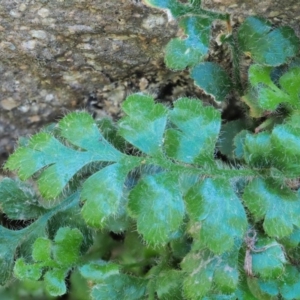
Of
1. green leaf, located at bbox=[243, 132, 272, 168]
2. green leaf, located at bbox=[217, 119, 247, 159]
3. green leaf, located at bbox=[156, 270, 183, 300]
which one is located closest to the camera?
green leaf, located at bbox=[243, 132, 272, 168]

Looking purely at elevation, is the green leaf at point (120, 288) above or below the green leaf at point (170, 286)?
below

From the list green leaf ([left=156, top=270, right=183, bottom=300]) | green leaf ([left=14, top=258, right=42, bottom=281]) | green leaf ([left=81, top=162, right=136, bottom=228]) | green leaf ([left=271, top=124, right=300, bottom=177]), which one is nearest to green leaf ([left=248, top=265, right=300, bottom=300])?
green leaf ([left=156, top=270, right=183, bottom=300])

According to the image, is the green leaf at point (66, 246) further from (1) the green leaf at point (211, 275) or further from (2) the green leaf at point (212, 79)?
(2) the green leaf at point (212, 79)

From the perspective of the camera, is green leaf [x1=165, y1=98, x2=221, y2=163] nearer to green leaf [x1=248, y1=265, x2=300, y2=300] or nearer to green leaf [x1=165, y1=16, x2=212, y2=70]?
green leaf [x1=165, y1=16, x2=212, y2=70]

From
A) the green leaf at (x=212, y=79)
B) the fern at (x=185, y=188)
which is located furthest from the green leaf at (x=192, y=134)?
the green leaf at (x=212, y=79)

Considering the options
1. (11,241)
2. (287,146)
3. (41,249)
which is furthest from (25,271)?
(287,146)

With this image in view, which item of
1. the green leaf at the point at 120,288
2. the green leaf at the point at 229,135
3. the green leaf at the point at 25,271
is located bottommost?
the green leaf at the point at 120,288

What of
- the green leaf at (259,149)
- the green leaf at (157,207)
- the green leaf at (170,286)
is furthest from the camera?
the green leaf at (170,286)

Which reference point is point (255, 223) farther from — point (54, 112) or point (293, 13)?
point (54, 112)
